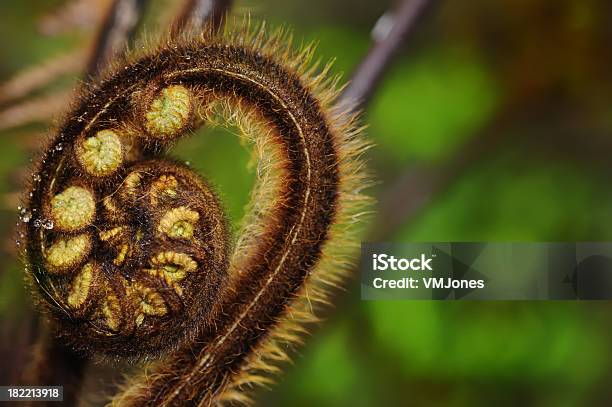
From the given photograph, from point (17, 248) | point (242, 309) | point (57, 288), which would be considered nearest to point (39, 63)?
point (17, 248)

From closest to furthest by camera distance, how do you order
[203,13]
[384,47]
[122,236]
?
[122,236]
[203,13]
[384,47]

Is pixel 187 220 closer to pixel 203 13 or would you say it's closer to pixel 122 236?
pixel 122 236

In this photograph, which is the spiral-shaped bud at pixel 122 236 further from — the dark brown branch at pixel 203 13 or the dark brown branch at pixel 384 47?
the dark brown branch at pixel 384 47

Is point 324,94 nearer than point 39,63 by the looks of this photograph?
Yes

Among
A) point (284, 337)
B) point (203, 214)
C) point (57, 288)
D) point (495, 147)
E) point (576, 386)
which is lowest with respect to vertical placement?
point (576, 386)

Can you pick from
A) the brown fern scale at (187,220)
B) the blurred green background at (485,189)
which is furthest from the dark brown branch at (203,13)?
the blurred green background at (485,189)

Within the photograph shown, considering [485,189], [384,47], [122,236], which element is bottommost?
[122,236]

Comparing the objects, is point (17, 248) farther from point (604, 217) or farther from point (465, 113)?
point (604, 217)

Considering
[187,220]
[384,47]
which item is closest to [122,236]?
[187,220]
